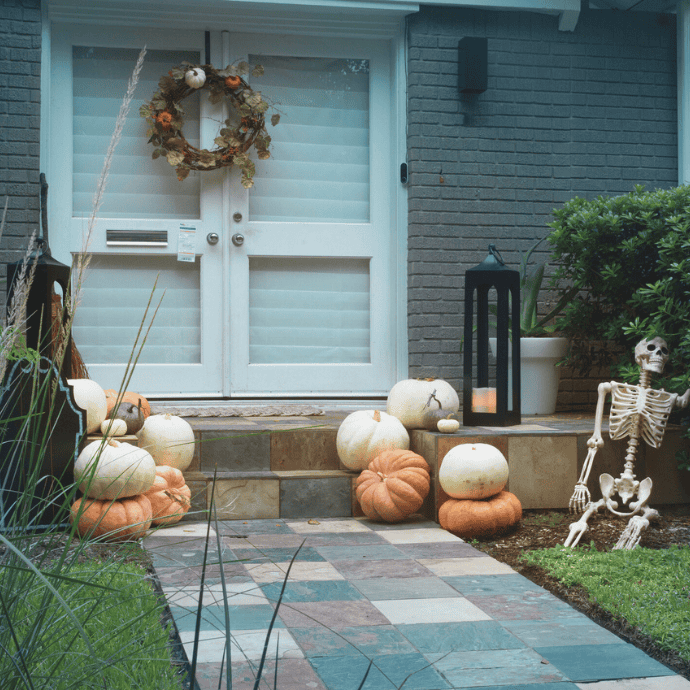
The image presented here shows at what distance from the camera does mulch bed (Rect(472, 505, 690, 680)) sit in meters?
2.02

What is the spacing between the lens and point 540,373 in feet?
13.5

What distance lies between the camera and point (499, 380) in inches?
138

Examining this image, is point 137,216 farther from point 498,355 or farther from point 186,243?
point 498,355

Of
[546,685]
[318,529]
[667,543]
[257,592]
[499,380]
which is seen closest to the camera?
[546,685]

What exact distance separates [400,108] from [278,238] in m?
0.99

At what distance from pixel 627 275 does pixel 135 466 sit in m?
2.43

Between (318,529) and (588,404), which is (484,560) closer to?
(318,529)

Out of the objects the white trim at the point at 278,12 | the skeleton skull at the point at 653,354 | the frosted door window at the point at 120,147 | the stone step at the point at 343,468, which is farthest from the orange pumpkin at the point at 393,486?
the white trim at the point at 278,12

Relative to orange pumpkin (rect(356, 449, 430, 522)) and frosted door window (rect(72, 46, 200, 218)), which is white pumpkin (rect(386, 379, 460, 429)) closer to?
orange pumpkin (rect(356, 449, 430, 522))

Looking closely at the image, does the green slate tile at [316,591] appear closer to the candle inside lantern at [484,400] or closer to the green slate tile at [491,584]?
the green slate tile at [491,584]

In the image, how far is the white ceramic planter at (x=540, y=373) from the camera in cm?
404

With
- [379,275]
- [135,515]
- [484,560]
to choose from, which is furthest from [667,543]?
[379,275]

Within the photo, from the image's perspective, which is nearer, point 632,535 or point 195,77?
point 632,535

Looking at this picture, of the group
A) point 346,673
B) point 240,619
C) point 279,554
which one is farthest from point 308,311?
point 346,673
